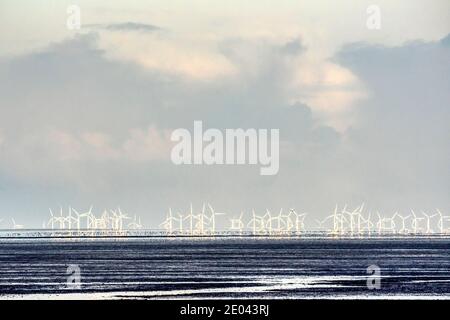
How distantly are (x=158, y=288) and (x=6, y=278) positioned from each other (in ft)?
64.9

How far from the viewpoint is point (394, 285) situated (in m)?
76.7

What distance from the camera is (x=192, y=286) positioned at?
2933 inches

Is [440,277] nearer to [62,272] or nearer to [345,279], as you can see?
[345,279]

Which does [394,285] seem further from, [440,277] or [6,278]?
[6,278]

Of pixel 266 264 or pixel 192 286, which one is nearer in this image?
pixel 192 286

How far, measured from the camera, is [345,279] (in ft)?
280
